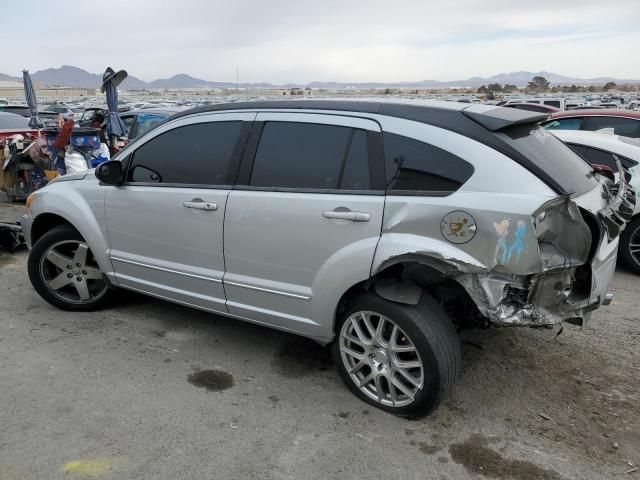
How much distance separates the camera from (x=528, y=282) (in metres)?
2.85

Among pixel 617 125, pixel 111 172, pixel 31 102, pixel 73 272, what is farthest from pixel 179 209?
pixel 31 102

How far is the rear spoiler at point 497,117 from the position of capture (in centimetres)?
303

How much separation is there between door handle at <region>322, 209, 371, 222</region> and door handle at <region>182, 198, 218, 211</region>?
86cm

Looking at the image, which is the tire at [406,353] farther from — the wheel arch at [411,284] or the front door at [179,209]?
the front door at [179,209]

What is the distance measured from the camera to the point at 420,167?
10.0ft

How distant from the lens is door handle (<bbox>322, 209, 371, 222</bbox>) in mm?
3090

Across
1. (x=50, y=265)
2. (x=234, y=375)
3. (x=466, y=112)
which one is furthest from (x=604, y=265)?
(x=50, y=265)

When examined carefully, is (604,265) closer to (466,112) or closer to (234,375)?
(466,112)

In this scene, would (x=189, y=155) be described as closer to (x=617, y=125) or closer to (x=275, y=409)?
(x=275, y=409)

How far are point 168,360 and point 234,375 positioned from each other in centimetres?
54

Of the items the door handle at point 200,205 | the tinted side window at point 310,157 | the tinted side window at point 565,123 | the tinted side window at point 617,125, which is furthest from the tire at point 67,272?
the tinted side window at point 617,125

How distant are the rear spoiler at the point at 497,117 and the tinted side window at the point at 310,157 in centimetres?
65

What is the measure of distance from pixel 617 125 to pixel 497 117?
20.3 ft

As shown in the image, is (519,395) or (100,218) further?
(100,218)
